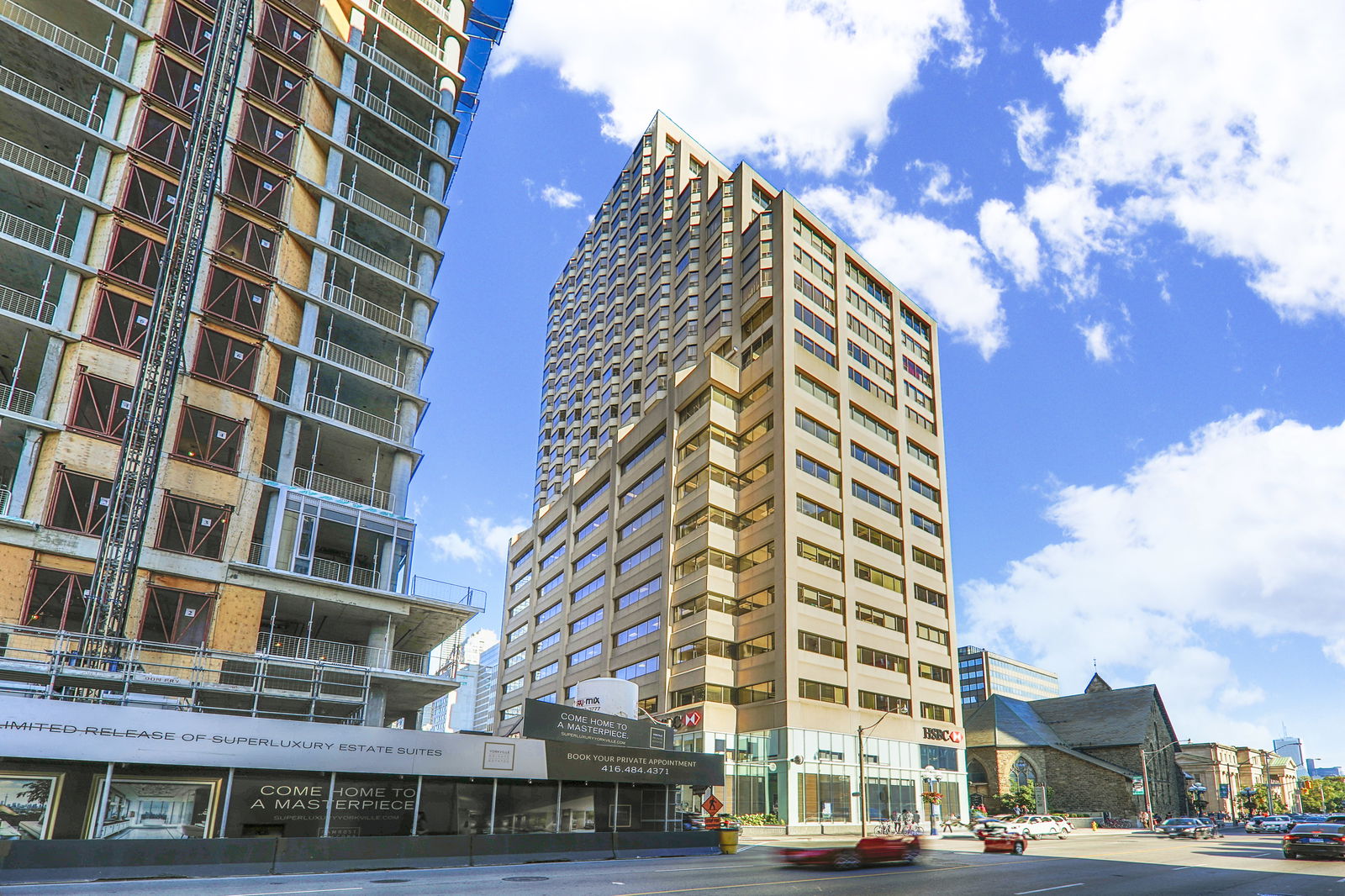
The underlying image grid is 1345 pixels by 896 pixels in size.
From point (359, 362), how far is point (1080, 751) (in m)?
92.6

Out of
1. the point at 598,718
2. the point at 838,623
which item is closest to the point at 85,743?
the point at 598,718

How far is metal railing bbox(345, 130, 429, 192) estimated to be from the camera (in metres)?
49.5

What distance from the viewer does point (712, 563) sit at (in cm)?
6356

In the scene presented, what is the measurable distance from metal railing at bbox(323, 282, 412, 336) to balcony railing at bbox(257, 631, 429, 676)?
17.6 metres

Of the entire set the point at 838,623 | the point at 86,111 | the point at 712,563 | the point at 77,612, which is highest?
the point at 86,111

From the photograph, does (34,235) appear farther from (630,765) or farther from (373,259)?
(630,765)

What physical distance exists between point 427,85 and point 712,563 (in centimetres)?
3898

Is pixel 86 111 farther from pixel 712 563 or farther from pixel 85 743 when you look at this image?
pixel 712 563

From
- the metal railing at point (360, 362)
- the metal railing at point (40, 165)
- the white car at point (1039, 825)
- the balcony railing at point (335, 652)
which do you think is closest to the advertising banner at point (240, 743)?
the balcony railing at point (335, 652)

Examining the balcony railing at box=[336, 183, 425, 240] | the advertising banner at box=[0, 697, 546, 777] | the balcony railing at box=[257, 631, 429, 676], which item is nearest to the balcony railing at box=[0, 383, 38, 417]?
the balcony railing at box=[257, 631, 429, 676]

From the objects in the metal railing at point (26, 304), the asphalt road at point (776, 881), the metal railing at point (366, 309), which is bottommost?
the asphalt road at point (776, 881)

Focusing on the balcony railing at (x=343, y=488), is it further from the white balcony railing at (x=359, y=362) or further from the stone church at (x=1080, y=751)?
the stone church at (x=1080, y=751)

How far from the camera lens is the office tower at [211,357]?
33500mm

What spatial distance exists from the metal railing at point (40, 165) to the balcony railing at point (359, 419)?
14322 mm
